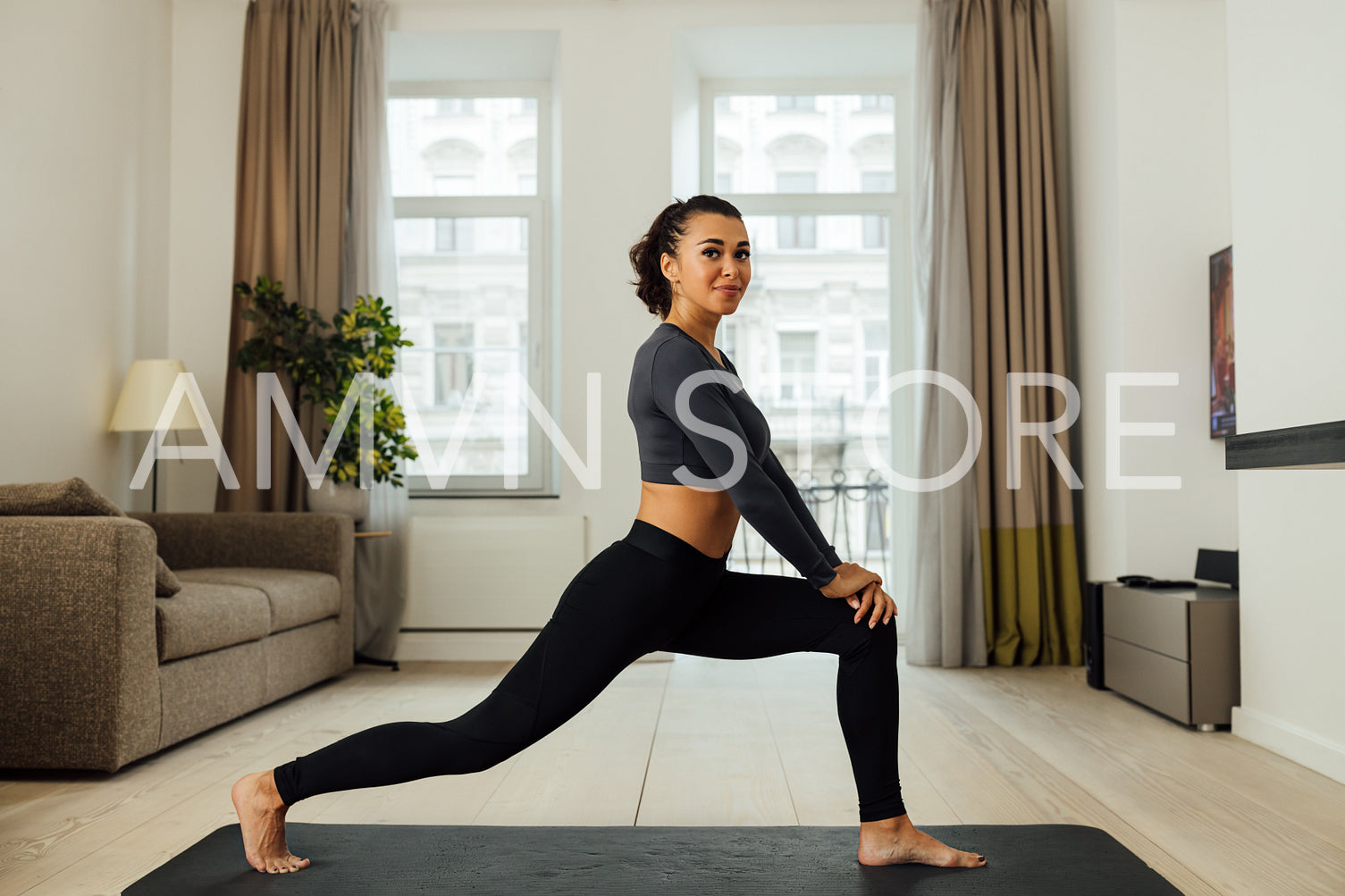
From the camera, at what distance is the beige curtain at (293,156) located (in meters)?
4.44

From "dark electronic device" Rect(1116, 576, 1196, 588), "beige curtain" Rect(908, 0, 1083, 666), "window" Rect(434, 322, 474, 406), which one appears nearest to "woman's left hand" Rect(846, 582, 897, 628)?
"dark electronic device" Rect(1116, 576, 1196, 588)

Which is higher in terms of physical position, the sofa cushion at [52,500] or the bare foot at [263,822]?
the sofa cushion at [52,500]

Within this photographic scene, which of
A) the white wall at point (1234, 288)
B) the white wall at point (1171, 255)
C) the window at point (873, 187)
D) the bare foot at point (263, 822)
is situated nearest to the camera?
the bare foot at point (263, 822)

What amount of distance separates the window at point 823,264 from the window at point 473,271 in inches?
36.5

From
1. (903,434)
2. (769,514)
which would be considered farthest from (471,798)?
(903,434)

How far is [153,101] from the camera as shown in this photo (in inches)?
176

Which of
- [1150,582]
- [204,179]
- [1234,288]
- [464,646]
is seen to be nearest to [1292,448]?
[1234,288]

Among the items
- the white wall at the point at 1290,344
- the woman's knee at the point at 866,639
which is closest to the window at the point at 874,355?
the white wall at the point at 1290,344

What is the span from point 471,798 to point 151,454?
2.76 m

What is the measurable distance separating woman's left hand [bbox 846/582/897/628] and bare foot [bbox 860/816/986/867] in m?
0.36

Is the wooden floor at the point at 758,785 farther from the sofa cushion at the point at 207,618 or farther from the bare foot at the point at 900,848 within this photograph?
the sofa cushion at the point at 207,618

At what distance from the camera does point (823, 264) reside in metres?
5.02

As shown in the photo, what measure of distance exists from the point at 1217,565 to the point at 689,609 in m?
2.58

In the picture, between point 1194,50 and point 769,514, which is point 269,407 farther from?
point 1194,50
